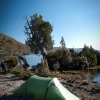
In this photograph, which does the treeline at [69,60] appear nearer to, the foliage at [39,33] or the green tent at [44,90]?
the foliage at [39,33]

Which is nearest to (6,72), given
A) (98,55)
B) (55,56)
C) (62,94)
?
(62,94)

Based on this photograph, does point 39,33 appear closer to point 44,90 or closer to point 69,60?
point 69,60

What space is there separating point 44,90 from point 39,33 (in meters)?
28.9

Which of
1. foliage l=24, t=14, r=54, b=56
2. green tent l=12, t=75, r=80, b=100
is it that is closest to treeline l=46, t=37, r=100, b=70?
foliage l=24, t=14, r=54, b=56

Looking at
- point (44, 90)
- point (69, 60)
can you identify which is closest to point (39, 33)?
point (69, 60)

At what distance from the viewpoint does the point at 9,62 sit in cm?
2341

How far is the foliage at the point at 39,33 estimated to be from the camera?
36.9m

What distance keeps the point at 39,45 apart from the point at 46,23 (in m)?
5.52

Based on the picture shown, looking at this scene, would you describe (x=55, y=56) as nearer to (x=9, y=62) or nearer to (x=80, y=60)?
(x=80, y=60)

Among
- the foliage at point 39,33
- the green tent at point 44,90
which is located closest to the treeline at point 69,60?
the foliage at point 39,33

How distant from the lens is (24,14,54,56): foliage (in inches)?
1452

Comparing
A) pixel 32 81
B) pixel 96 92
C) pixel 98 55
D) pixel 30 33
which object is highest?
pixel 30 33

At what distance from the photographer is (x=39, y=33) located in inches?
1474

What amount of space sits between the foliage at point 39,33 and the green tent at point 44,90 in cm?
2690
